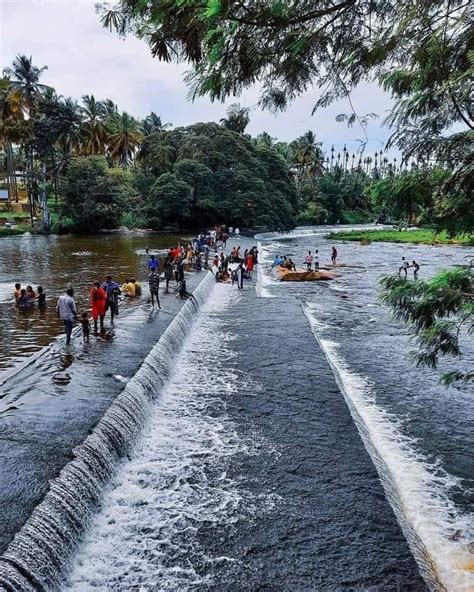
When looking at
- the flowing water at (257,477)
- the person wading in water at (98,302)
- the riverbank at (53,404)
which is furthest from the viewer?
the person wading in water at (98,302)

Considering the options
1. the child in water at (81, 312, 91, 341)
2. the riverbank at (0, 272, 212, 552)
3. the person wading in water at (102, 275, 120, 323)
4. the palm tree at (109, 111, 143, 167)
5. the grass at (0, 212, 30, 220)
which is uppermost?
the palm tree at (109, 111, 143, 167)

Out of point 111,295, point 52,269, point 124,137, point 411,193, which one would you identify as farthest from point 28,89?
point 411,193

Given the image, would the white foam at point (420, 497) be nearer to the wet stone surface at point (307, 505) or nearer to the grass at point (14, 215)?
the wet stone surface at point (307, 505)

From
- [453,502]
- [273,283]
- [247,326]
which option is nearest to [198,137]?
[273,283]

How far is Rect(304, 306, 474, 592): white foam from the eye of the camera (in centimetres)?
651

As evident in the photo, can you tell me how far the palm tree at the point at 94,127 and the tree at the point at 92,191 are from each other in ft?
31.0

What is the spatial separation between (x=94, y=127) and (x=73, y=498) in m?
56.8

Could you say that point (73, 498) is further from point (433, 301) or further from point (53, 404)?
point (433, 301)

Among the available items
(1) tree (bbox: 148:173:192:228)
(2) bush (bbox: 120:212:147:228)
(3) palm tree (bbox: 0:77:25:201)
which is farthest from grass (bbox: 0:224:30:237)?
(1) tree (bbox: 148:173:192:228)

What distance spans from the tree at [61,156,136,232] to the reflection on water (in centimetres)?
266

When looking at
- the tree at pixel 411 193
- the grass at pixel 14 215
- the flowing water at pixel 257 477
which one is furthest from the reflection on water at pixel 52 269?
the tree at pixel 411 193

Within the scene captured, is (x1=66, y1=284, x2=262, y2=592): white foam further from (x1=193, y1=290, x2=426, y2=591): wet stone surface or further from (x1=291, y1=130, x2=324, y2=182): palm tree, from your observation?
(x1=291, y1=130, x2=324, y2=182): palm tree

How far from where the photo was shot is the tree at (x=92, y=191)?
155ft

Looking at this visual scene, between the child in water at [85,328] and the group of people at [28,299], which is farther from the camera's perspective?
the group of people at [28,299]
